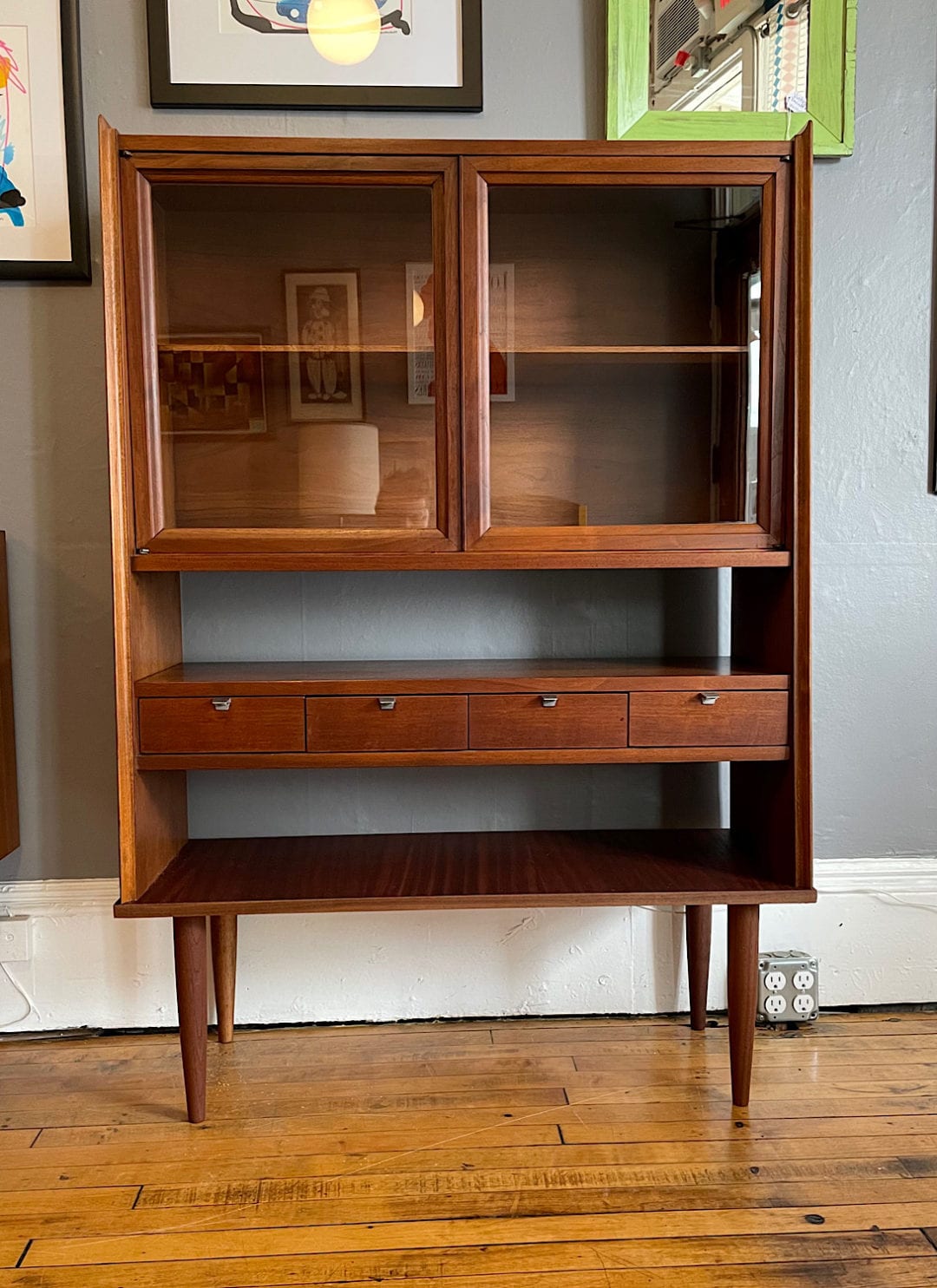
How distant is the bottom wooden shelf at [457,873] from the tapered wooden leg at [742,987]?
7 centimetres

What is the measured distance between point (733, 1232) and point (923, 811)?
3.46ft

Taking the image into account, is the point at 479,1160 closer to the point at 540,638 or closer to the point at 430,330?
the point at 540,638

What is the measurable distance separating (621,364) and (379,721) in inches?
29.9

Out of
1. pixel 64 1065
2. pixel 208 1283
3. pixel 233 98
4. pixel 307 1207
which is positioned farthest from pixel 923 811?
pixel 233 98

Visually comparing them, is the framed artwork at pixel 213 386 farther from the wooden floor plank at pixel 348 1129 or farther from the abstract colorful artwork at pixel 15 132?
the wooden floor plank at pixel 348 1129

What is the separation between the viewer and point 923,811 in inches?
86.0

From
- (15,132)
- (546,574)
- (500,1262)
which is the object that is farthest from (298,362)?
(500,1262)

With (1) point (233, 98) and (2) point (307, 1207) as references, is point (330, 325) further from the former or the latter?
(2) point (307, 1207)

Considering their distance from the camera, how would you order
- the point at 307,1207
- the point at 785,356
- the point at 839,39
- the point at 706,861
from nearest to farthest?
the point at 307,1207 < the point at 785,356 < the point at 706,861 < the point at 839,39

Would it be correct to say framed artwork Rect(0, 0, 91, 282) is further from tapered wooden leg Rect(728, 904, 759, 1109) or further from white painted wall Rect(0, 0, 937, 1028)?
tapered wooden leg Rect(728, 904, 759, 1109)

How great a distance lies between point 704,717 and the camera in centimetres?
175

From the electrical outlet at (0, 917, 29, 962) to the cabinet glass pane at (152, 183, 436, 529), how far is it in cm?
96

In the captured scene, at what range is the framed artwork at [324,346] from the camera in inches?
67.7

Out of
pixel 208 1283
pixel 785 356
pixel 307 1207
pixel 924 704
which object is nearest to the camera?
pixel 208 1283
